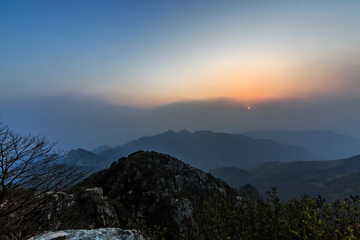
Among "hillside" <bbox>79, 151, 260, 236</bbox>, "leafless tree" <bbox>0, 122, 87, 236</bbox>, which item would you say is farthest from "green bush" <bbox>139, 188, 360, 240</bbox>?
"hillside" <bbox>79, 151, 260, 236</bbox>

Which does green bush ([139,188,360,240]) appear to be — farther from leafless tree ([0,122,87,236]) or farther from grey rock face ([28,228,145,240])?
leafless tree ([0,122,87,236])

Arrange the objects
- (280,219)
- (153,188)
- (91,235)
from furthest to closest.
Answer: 1. (153,188)
2. (91,235)
3. (280,219)

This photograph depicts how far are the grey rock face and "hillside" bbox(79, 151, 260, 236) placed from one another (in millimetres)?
33515

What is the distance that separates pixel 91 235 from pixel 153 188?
63.0m

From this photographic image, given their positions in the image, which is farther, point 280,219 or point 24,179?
point 24,179

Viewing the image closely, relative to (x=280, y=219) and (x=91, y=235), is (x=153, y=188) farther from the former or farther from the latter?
(x=280, y=219)

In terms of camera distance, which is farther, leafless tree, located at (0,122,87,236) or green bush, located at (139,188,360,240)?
leafless tree, located at (0,122,87,236)

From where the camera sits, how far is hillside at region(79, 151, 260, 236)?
2270 inches

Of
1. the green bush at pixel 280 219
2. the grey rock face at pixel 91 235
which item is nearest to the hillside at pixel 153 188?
the green bush at pixel 280 219

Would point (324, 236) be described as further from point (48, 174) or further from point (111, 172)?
point (111, 172)

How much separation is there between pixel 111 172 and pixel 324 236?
92.2 m

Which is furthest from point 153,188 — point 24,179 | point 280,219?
point 280,219

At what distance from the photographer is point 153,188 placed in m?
69.8

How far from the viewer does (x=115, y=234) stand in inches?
473
